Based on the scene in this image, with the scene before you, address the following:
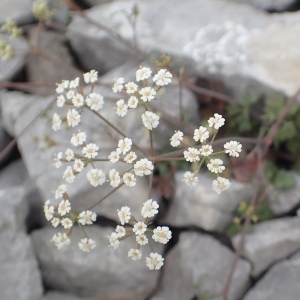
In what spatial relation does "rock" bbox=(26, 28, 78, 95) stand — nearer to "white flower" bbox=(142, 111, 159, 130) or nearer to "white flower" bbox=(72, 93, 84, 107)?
"white flower" bbox=(72, 93, 84, 107)

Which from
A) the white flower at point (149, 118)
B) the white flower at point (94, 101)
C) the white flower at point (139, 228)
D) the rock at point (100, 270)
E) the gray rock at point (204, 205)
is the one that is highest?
the white flower at point (149, 118)

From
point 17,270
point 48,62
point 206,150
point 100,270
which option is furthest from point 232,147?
point 48,62

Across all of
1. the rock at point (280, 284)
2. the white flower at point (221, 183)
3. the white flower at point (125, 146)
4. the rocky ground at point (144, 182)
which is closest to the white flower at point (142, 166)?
the white flower at point (125, 146)

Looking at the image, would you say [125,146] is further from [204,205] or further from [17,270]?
[17,270]

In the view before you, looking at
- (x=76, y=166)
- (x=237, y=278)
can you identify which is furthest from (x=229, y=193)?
(x=76, y=166)

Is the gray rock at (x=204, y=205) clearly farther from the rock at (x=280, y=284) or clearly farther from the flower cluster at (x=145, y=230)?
the flower cluster at (x=145, y=230)
